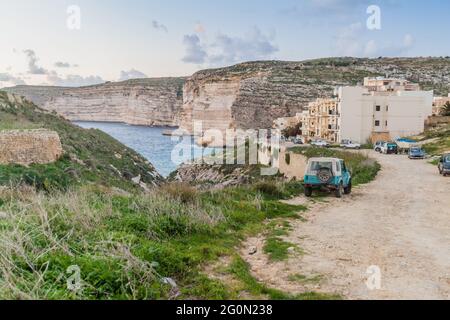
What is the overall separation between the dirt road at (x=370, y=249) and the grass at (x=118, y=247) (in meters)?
0.96

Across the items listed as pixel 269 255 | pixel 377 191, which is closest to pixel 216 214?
pixel 269 255

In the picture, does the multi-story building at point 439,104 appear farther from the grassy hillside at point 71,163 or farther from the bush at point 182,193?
the bush at point 182,193

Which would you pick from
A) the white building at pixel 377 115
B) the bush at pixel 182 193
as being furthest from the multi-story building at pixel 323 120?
the bush at pixel 182 193

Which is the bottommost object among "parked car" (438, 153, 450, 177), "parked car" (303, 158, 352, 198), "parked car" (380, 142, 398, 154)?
"parked car" (380, 142, 398, 154)

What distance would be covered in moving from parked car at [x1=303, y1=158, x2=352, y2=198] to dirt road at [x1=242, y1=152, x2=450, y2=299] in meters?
0.56

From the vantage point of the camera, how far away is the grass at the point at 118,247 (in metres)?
4.98

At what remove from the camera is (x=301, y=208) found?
12578mm

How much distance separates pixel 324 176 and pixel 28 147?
53.8 ft

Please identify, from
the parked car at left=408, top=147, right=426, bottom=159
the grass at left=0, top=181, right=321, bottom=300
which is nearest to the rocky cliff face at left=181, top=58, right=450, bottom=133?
the parked car at left=408, top=147, right=426, bottom=159

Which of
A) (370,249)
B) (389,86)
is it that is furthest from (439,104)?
(370,249)

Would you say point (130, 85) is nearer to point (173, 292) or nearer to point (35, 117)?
point (35, 117)

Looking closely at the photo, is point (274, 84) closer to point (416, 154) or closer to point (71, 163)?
point (416, 154)

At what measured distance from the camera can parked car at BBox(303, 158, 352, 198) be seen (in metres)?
14.6

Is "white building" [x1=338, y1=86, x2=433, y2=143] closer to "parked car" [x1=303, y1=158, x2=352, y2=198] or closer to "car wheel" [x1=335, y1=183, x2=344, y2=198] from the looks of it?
"parked car" [x1=303, y1=158, x2=352, y2=198]
